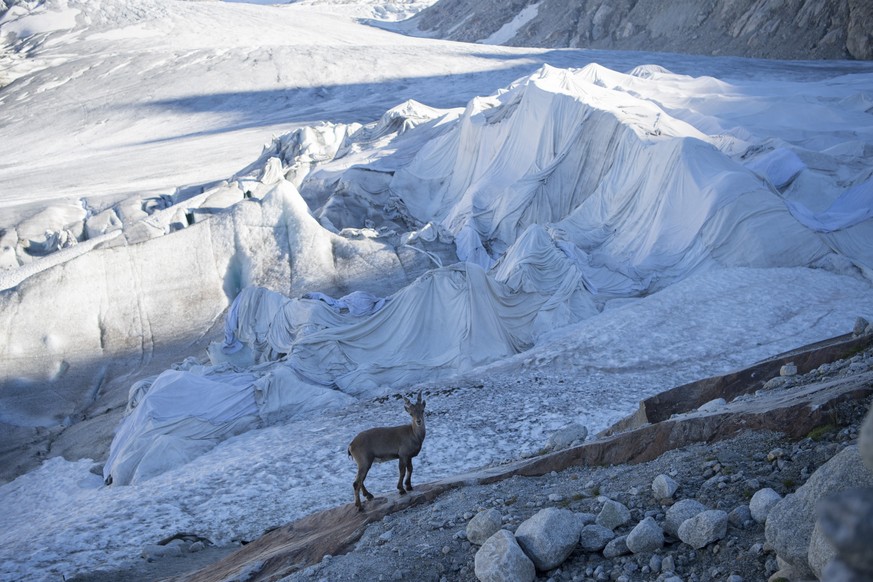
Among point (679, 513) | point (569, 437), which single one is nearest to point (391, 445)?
point (569, 437)

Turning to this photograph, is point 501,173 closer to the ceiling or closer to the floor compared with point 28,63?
closer to the floor

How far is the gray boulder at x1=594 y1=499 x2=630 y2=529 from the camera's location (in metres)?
4.14

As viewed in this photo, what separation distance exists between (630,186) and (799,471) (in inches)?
590

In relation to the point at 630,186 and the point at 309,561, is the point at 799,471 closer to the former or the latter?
the point at 309,561

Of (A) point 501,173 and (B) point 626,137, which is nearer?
(B) point 626,137

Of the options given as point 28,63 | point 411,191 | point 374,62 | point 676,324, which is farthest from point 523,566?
point 28,63

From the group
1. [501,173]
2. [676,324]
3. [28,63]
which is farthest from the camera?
[28,63]

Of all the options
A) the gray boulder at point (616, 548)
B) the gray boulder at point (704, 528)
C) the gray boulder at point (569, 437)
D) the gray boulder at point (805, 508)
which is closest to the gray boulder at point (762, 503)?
the gray boulder at point (704, 528)

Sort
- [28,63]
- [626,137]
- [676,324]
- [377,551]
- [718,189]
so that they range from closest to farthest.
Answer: [377,551] → [676,324] → [718,189] → [626,137] → [28,63]

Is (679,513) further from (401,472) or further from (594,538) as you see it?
(401,472)

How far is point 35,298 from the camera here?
54.5 feet

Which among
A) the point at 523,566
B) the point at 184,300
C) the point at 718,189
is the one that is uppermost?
the point at 523,566

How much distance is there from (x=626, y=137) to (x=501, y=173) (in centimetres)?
447

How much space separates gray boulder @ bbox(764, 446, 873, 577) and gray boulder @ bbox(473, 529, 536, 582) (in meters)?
1.04
